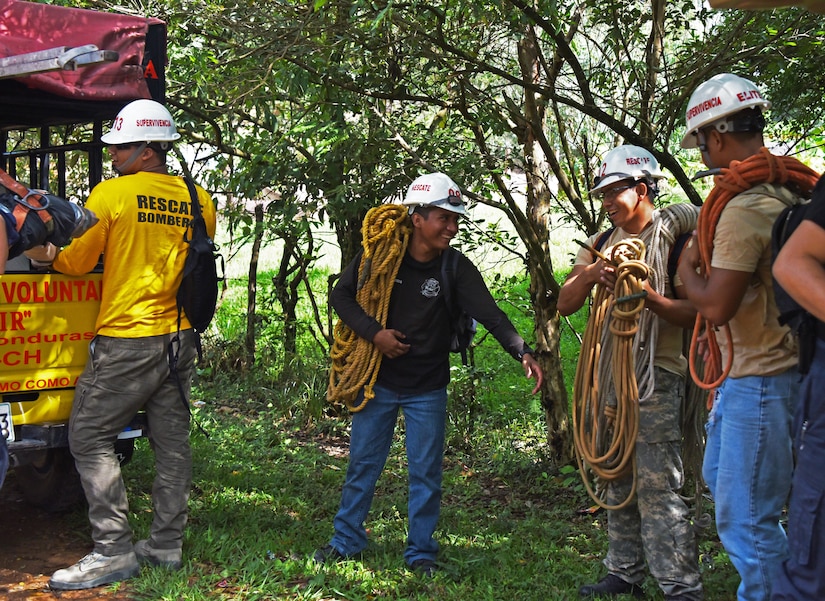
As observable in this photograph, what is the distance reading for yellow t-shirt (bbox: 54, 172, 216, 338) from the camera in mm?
4297

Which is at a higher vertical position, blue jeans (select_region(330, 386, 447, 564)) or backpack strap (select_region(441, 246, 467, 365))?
backpack strap (select_region(441, 246, 467, 365))

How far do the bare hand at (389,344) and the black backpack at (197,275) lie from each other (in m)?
0.79

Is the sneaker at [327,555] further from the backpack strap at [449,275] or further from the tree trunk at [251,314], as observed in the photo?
the tree trunk at [251,314]

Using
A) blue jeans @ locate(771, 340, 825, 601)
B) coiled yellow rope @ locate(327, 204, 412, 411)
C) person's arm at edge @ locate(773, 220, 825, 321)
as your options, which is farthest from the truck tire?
person's arm at edge @ locate(773, 220, 825, 321)

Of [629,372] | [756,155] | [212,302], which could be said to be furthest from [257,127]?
[756,155]

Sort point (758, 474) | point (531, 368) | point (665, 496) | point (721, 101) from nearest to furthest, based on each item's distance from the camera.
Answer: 1. point (758, 474)
2. point (721, 101)
3. point (665, 496)
4. point (531, 368)

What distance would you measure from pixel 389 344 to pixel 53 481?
216 centimetres

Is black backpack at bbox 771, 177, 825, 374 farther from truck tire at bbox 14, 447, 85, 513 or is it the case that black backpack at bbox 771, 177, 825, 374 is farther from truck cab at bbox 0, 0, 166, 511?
truck tire at bbox 14, 447, 85, 513

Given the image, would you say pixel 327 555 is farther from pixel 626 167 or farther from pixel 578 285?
pixel 626 167

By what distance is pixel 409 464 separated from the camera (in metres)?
4.60

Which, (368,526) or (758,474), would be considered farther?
(368,526)

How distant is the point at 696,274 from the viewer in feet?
10.9

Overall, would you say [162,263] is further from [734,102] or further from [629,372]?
[734,102]

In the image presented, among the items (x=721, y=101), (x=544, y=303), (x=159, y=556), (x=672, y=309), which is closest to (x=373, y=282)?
(x=672, y=309)
